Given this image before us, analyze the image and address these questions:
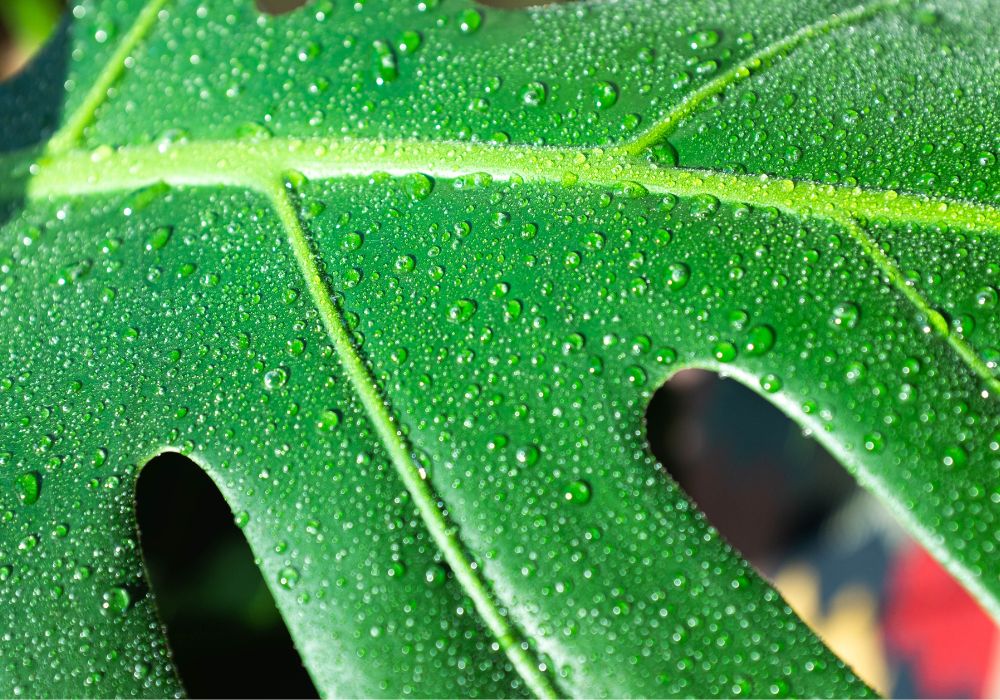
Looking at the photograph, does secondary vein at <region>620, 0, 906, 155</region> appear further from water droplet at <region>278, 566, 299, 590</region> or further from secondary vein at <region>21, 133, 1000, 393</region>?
water droplet at <region>278, 566, 299, 590</region>

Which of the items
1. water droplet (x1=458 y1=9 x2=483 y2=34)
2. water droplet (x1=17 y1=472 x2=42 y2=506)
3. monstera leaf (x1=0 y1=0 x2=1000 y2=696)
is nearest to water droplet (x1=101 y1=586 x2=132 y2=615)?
monstera leaf (x1=0 y1=0 x2=1000 y2=696)

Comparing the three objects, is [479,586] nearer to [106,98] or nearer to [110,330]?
[110,330]

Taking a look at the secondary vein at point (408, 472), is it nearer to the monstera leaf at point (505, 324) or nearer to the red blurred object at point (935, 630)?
the monstera leaf at point (505, 324)

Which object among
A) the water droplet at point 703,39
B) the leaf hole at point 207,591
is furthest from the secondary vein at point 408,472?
the leaf hole at point 207,591

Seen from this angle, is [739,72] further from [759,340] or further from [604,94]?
[759,340]

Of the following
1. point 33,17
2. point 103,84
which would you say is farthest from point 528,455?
point 33,17

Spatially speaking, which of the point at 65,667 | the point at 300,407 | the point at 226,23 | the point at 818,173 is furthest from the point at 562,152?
the point at 65,667
